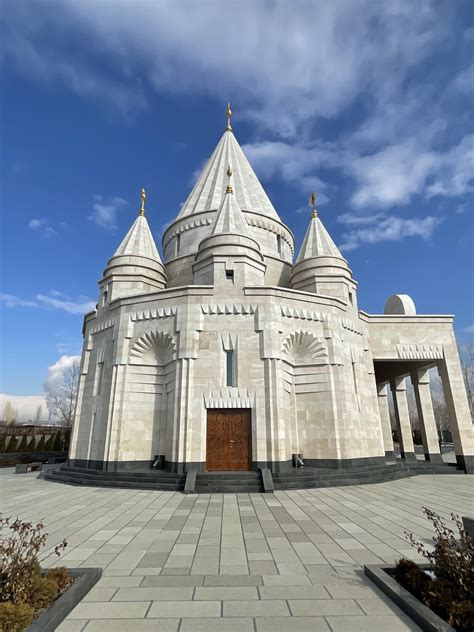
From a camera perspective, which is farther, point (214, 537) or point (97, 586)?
point (214, 537)

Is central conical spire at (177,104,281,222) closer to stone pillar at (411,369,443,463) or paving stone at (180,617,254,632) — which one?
stone pillar at (411,369,443,463)

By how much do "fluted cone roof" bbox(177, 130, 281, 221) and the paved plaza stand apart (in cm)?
2026

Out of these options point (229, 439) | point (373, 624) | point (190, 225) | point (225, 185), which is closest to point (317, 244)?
point (190, 225)

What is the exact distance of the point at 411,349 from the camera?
879 inches

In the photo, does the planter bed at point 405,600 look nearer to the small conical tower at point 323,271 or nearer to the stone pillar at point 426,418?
the small conical tower at point 323,271

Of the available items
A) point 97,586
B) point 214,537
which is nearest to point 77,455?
point 214,537

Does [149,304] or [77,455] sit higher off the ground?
[149,304]

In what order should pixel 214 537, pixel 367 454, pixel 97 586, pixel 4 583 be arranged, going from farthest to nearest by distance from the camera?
pixel 367 454 → pixel 214 537 → pixel 97 586 → pixel 4 583

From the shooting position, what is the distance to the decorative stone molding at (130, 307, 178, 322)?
17406 mm

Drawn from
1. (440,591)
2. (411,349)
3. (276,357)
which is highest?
(411,349)

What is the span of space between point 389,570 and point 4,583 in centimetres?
570

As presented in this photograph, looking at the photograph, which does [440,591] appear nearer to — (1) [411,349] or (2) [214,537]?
(2) [214,537]

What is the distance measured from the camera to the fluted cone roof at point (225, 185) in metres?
26.5

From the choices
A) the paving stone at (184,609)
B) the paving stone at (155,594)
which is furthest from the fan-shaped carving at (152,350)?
the paving stone at (184,609)
